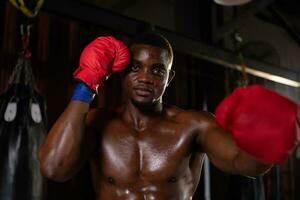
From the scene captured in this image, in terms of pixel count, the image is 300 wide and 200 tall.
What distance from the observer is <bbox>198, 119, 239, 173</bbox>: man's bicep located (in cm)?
138

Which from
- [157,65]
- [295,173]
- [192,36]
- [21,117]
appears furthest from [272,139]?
[295,173]

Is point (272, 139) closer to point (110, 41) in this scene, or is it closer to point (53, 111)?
point (110, 41)

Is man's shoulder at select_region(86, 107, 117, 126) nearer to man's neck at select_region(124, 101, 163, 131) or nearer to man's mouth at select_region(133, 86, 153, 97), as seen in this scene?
man's neck at select_region(124, 101, 163, 131)

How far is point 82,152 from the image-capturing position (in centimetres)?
144

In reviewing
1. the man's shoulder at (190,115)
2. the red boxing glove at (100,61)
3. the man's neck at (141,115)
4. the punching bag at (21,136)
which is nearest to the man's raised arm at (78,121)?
the red boxing glove at (100,61)

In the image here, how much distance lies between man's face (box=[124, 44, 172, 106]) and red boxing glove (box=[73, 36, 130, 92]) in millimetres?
56

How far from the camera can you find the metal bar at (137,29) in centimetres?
219

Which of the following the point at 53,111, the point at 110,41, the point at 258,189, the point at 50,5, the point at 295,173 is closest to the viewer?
the point at 110,41

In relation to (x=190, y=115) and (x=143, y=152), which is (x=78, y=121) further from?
(x=190, y=115)

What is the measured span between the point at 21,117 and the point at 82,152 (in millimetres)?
848

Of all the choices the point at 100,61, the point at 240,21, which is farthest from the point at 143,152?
the point at 240,21

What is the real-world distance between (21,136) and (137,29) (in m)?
0.95

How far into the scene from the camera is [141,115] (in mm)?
1684

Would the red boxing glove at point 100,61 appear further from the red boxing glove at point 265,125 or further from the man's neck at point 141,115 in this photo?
the red boxing glove at point 265,125
